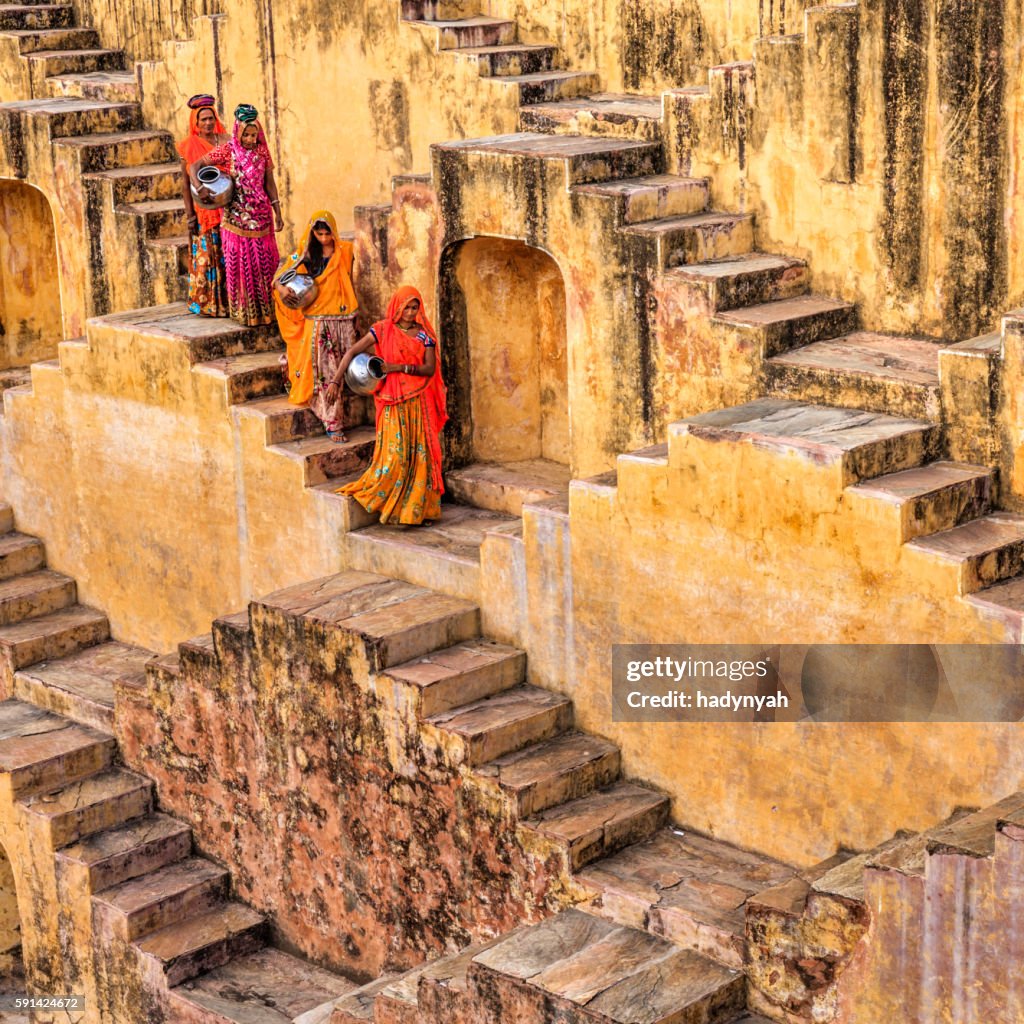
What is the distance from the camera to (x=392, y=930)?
1223cm

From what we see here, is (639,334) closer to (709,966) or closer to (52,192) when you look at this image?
(709,966)

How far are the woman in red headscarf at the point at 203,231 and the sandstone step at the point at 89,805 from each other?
3.14 meters

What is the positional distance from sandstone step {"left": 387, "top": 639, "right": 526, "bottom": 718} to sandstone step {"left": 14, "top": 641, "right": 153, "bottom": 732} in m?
2.88

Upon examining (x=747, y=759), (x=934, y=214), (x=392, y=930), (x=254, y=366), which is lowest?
(x=392, y=930)

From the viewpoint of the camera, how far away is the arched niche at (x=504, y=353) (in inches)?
527

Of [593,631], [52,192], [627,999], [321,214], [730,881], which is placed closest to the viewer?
[627,999]

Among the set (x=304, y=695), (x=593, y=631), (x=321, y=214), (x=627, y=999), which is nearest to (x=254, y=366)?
(x=321, y=214)

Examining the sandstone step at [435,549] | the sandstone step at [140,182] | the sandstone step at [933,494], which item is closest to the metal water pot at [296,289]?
the sandstone step at [435,549]

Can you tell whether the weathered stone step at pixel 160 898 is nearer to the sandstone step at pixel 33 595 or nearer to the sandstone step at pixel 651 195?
the sandstone step at pixel 33 595

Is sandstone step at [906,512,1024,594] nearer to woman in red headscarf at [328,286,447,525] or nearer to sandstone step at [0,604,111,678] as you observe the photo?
woman in red headscarf at [328,286,447,525]

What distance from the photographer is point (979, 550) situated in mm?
10086

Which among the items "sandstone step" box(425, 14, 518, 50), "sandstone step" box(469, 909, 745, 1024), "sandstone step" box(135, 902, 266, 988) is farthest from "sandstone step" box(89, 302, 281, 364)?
"sandstone step" box(469, 909, 745, 1024)

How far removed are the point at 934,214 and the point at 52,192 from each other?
6991mm

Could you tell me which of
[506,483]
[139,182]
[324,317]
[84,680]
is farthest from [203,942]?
[139,182]
